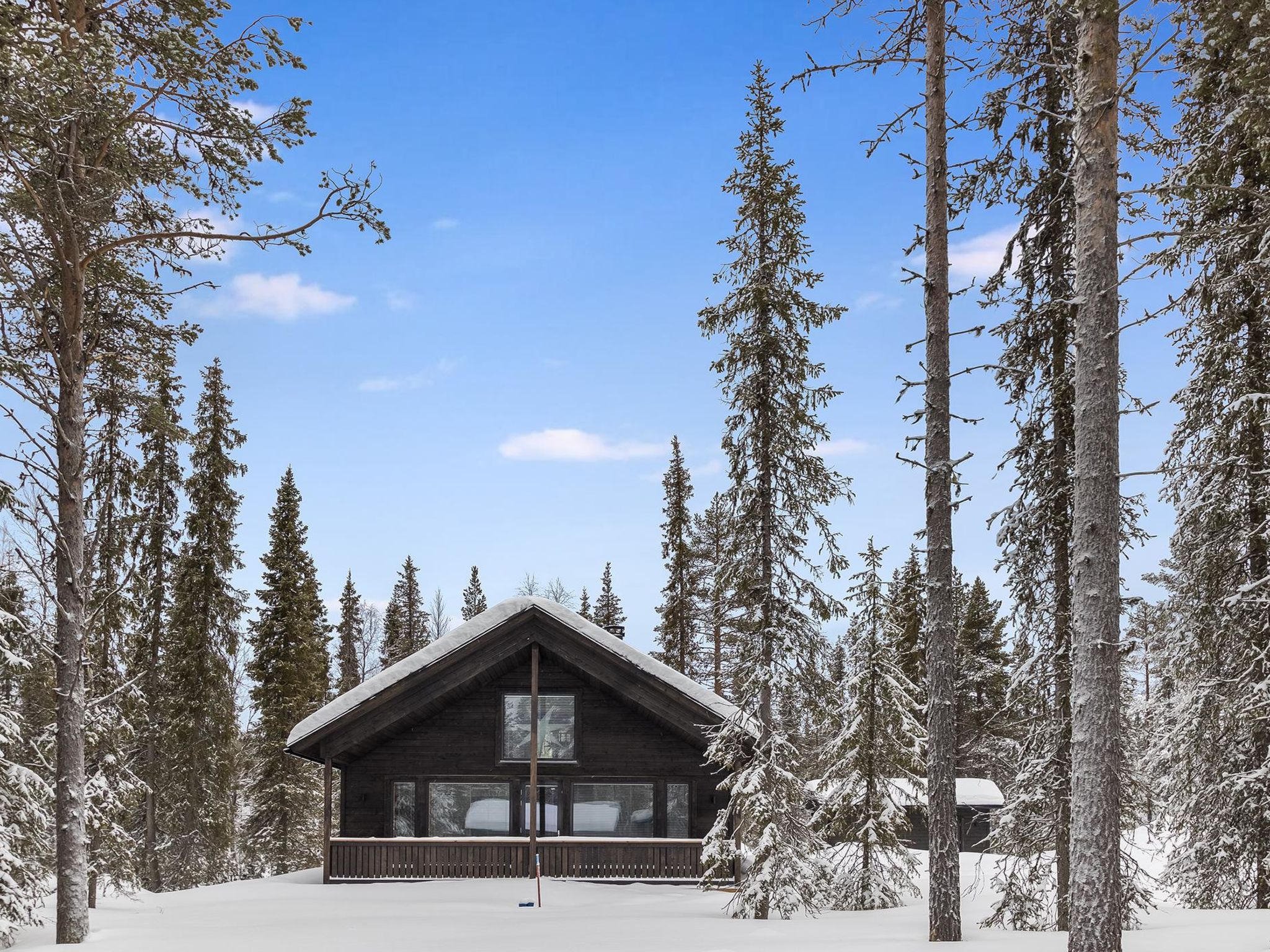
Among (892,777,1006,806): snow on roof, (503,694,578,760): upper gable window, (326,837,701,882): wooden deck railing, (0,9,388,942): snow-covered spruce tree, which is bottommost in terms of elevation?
(892,777,1006,806): snow on roof

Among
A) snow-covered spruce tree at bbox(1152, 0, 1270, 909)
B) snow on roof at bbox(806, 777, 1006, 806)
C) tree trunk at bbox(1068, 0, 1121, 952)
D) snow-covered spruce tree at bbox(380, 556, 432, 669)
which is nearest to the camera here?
tree trunk at bbox(1068, 0, 1121, 952)

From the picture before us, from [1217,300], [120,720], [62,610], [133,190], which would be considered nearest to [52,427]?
[62,610]

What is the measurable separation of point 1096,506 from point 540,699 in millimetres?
14435

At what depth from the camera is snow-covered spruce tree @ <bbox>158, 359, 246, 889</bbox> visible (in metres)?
27.3

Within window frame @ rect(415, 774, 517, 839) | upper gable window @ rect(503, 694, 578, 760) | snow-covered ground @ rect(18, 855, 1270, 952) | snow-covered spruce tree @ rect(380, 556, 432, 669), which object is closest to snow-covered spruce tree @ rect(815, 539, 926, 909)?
snow-covered ground @ rect(18, 855, 1270, 952)

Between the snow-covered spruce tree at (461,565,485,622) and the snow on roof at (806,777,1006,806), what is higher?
the snow-covered spruce tree at (461,565,485,622)

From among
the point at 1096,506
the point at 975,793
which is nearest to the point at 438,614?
the point at 975,793

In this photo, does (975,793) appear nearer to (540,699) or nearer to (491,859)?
(540,699)

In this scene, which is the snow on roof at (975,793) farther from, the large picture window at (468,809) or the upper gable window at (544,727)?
the large picture window at (468,809)

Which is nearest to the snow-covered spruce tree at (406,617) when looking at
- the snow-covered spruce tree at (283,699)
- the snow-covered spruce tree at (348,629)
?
the snow-covered spruce tree at (348,629)

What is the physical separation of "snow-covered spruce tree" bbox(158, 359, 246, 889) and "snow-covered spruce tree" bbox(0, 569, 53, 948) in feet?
45.4

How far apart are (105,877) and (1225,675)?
20.9 m

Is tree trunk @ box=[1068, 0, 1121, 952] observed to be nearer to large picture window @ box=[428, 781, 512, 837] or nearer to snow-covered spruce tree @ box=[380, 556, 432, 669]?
large picture window @ box=[428, 781, 512, 837]

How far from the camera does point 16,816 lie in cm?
1304
